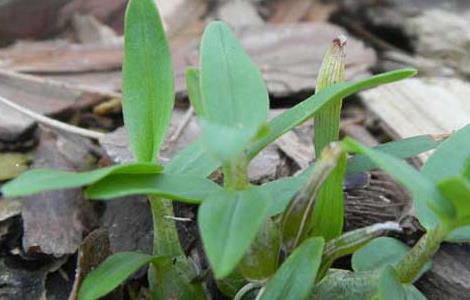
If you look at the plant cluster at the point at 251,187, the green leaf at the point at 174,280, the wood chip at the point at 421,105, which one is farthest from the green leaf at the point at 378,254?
the wood chip at the point at 421,105

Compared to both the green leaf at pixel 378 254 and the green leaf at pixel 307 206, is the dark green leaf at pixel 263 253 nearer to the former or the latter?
the green leaf at pixel 307 206

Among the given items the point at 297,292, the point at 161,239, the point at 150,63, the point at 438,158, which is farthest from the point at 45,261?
the point at 438,158

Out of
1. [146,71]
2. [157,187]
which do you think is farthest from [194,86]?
[157,187]

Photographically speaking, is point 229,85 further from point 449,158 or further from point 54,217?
point 54,217

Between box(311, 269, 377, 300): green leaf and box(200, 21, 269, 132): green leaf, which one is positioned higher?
box(200, 21, 269, 132): green leaf

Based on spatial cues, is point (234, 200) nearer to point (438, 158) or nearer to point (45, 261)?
point (438, 158)

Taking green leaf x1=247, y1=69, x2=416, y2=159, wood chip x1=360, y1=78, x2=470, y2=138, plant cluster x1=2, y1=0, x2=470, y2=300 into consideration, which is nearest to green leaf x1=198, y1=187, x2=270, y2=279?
plant cluster x1=2, y1=0, x2=470, y2=300

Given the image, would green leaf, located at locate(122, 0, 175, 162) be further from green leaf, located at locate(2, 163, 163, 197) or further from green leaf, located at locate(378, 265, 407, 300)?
green leaf, located at locate(378, 265, 407, 300)
